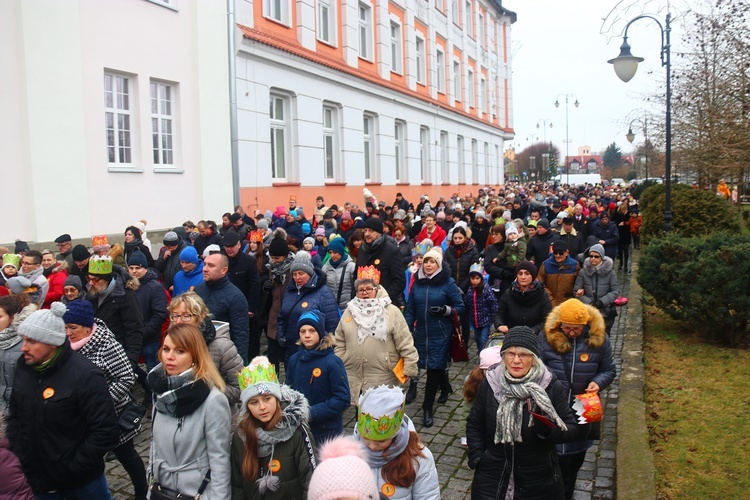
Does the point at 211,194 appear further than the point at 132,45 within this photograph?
Yes

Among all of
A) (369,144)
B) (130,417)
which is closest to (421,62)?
(369,144)

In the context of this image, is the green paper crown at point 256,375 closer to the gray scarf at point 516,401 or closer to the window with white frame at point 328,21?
the gray scarf at point 516,401

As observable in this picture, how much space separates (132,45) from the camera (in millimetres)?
13875

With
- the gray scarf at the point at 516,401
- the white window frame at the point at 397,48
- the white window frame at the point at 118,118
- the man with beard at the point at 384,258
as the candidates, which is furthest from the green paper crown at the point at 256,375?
the white window frame at the point at 397,48

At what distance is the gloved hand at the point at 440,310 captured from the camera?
23.1 ft

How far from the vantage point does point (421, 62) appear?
3173 cm

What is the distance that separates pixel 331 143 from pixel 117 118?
9.52 metres

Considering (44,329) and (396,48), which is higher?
(396,48)

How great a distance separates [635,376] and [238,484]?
19.4 ft

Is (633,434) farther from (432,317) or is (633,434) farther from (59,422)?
(59,422)

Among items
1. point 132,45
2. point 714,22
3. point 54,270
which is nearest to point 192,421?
point 54,270

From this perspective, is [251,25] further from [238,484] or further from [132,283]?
[238,484]

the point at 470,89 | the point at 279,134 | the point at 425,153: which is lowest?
the point at 279,134

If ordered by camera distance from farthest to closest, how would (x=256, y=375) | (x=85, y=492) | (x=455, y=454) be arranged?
(x=455, y=454), (x=85, y=492), (x=256, y=375)
